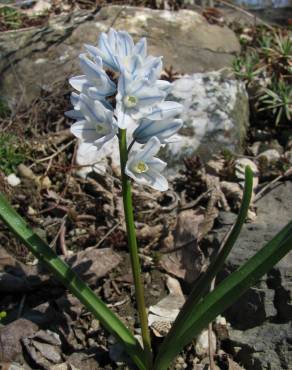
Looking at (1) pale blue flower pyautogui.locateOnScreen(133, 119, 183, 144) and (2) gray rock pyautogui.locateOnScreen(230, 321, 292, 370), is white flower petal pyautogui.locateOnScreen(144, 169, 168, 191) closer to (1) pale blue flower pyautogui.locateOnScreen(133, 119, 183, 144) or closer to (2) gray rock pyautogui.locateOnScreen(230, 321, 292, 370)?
(1) pale blue flower pyautogui.locateOnScreen(133, 119, 183, 144)

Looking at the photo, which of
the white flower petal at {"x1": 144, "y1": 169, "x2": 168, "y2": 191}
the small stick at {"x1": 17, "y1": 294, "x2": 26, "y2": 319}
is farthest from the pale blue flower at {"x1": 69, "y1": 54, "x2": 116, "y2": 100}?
the small stick at {"x1": 17, "y1": 294, "x2": 26, "y2": 319}

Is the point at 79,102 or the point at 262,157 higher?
the point at 79,102

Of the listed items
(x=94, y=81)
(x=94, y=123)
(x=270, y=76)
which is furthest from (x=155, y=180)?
(x=270, y=76)

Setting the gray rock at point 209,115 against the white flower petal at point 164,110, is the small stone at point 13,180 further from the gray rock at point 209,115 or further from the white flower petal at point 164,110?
the white flower petal at point 164,110

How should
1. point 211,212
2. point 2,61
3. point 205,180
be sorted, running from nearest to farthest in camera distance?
point 211,212
point 205,180
point 2,61

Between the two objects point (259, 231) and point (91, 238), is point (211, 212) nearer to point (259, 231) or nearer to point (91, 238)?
point (259, 231)

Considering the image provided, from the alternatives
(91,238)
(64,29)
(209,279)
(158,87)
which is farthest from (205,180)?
(64,29)

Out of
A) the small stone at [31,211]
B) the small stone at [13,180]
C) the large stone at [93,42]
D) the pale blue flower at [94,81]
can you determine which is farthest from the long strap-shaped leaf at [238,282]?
the large stone at [93,42]

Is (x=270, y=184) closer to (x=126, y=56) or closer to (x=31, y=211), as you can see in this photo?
(x=31, y=211)
